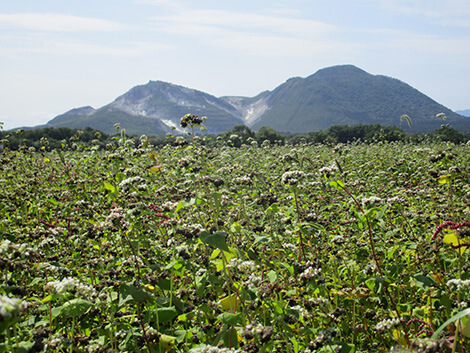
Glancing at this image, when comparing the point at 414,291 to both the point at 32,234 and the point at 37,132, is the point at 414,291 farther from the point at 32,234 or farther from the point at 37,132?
the point at 37,132

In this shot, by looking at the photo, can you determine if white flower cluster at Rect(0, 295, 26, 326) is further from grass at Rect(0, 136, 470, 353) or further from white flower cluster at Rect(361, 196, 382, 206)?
white flower cluster at Rect(361, 196, 382, 206)

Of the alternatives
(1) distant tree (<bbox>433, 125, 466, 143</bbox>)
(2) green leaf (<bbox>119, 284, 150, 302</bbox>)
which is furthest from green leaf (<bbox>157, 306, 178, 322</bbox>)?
(1) distant tree (<bbox>433, 125, 466, 143</bbox>)

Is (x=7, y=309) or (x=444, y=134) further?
Result: (x=444, y=134)

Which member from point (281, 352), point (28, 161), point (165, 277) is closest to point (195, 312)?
point (165, 277)

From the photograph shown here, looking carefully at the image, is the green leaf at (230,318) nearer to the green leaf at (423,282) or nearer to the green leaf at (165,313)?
the green leaf at (165,313)

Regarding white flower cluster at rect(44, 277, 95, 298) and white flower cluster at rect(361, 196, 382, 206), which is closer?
white flower cluster at rect(44, 277, 95, 298)

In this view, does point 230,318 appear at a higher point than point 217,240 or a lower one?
lower

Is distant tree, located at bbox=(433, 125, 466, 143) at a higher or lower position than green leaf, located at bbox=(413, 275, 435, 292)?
higher

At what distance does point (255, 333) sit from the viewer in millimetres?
2477

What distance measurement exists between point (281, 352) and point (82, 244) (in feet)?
12.4

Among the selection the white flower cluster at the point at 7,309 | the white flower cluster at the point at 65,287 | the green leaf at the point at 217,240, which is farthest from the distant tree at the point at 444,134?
the white flower cluster at the point at 7,309

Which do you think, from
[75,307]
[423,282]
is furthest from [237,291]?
[423,282]

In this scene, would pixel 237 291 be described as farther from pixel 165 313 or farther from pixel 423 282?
pixel 423 282

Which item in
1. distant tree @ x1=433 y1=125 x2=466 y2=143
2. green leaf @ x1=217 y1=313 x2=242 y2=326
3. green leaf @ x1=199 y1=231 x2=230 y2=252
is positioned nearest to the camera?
green leaf @ x1=217 y1=313 x2=242 y2=326
